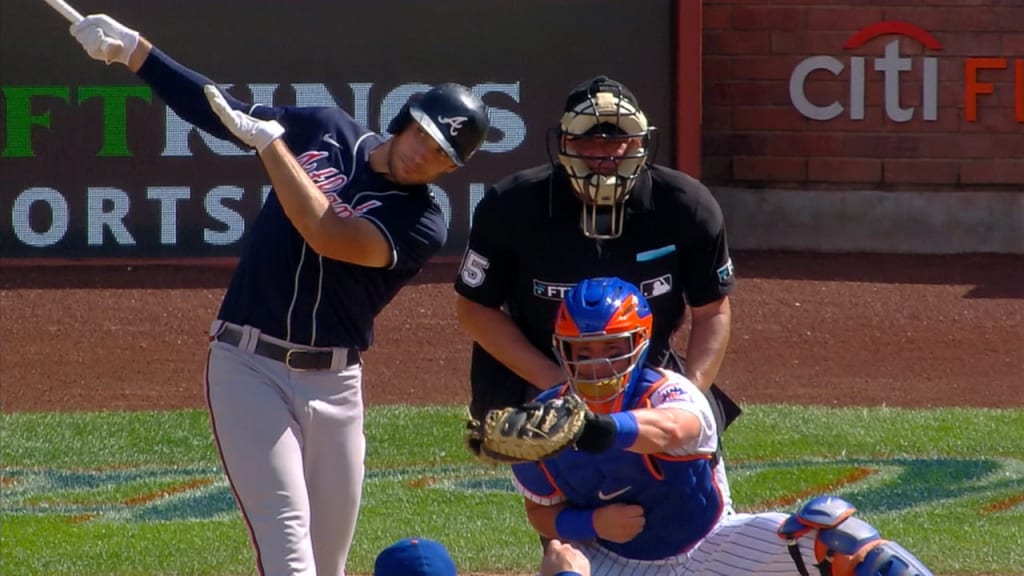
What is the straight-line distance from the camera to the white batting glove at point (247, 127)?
14.3 ft

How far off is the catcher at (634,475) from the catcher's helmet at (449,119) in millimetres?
842

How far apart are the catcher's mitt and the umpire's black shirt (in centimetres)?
126

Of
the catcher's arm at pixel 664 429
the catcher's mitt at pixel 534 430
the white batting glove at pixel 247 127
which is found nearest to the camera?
the catcher's mitt at pixel 534 430

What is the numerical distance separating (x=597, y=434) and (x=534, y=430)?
16 cm

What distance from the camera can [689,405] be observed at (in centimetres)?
389

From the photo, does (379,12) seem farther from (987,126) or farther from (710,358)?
(710,358)

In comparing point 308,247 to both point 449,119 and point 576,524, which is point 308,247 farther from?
point 576,524

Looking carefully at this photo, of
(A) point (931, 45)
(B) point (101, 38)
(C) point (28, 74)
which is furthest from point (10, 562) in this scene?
(A) point (931, 45)

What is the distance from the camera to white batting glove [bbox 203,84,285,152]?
4.35m

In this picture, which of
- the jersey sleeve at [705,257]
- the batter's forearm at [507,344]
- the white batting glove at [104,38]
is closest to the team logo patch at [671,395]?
the batter's forearm at [507,344]

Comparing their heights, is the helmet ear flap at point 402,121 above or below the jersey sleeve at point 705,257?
above

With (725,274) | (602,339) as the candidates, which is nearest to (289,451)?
(602,339)

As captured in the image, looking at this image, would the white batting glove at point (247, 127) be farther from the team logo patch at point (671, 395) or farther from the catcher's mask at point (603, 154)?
the team logo patch at point (671, 395)

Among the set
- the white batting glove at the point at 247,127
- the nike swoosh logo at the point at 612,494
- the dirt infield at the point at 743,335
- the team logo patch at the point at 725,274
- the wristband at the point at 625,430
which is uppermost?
the white batting glove at the point at 247,127
